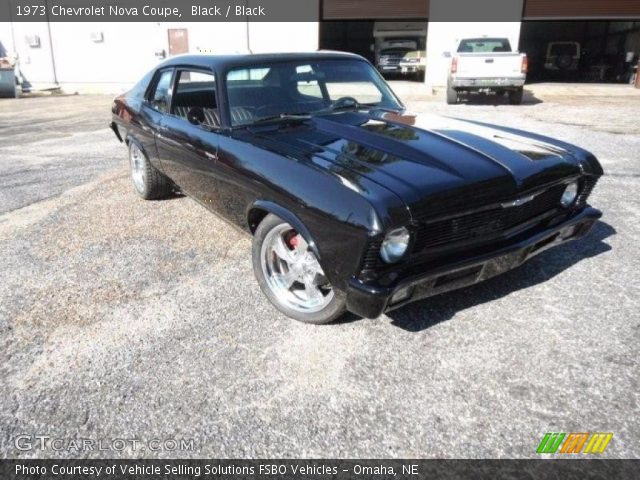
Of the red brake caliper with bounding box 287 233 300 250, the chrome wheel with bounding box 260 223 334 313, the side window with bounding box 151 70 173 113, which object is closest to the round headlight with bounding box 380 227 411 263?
the chrome wheel with bounding box 260 223 334 313

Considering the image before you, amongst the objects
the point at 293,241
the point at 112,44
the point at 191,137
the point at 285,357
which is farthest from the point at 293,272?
the point at 112,44

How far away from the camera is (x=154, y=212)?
4.77 m

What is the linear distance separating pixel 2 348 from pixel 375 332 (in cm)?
201

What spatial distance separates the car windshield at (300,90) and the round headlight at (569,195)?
4.78 ft

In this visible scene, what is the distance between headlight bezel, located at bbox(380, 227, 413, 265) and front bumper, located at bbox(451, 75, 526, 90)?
11.3 metres

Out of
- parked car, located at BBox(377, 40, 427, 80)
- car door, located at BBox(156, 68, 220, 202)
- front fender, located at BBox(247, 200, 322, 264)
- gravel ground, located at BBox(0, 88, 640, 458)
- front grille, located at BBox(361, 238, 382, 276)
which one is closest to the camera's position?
gravel ground, located at BBox(0, 88, 640, 458)

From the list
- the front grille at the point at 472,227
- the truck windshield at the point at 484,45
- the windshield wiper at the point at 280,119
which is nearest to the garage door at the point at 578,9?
the truck windshield at the point at 484,45

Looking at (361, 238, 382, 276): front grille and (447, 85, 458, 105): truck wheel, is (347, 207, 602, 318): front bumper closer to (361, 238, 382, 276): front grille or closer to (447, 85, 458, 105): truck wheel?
(361, 238, 382, 276): front grille

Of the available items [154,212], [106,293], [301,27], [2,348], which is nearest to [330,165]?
[106,293]

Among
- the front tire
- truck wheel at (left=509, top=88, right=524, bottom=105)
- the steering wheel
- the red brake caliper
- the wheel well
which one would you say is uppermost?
the steering wheel

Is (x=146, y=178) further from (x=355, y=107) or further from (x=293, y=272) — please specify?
(x=293, y=272)

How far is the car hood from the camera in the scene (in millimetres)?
2391

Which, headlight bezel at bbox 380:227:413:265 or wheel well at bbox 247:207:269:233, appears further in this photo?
wheel well at bbox 247:207:269:233

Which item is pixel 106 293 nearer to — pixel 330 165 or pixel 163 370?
pixel 163 370
